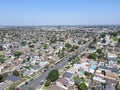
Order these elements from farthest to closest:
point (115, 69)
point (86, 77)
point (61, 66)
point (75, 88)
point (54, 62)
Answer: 1. point (54, 62)
2. point (61, 66)
3. point (115, 69)
4. point (86, 77)
5. point (75, 88)

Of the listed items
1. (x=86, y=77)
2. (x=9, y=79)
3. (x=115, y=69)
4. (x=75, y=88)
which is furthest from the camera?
(x=115, y=69)

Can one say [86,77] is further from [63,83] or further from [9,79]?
[9,79]

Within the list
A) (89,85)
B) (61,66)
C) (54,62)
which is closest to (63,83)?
(89,85)

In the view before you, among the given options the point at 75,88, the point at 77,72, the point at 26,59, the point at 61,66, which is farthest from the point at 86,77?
the point at 26,59

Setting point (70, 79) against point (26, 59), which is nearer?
point (70, 79)

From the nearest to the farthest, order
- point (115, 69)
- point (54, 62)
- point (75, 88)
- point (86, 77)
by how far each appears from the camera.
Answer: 1. point (75, 88)
2. point (86, 77)
3. point (115, 69)
4. point (54, 62)

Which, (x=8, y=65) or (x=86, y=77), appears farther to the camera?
(x=8, y=65)

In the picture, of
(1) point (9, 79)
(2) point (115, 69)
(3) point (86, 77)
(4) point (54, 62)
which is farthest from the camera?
(4) point (54, 62)

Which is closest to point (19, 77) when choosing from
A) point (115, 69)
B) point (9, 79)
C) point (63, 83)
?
point (9, 79)

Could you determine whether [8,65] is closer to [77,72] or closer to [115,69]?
[77,72]
